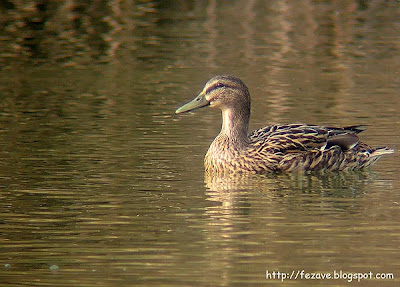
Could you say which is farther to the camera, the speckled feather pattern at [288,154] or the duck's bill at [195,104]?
the duck's bill at [195,104]

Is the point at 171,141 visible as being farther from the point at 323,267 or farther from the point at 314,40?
the point at 314,40

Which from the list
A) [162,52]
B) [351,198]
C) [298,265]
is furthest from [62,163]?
[162,52]

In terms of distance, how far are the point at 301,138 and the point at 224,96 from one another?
42.7 inches

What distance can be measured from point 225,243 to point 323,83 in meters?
10.3

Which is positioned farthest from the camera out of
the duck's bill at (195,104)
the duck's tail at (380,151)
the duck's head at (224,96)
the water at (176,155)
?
the duck's head at (224,96)

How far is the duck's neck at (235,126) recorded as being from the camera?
12039 mm

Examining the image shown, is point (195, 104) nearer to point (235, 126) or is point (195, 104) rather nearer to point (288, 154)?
point (235, 126)

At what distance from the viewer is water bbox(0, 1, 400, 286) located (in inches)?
313

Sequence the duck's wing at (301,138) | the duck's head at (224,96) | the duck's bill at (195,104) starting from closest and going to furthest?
the duck's wing at (301,138) → the duck's bill at (195,104) → the duck's head at (224,96)

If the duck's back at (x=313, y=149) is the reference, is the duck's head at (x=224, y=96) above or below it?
above

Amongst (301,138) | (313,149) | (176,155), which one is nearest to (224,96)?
(176,155)

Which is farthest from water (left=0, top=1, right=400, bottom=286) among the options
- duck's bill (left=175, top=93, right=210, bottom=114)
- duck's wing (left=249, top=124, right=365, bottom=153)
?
duck's bill (left=175, top=93, right=210, bottom=114)

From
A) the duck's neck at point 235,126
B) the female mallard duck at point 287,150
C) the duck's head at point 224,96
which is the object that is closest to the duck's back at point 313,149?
the female mallard duck at point 287,150

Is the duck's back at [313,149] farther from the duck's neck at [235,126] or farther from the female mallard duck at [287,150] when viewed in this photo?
the duck's neck at [235,126]
